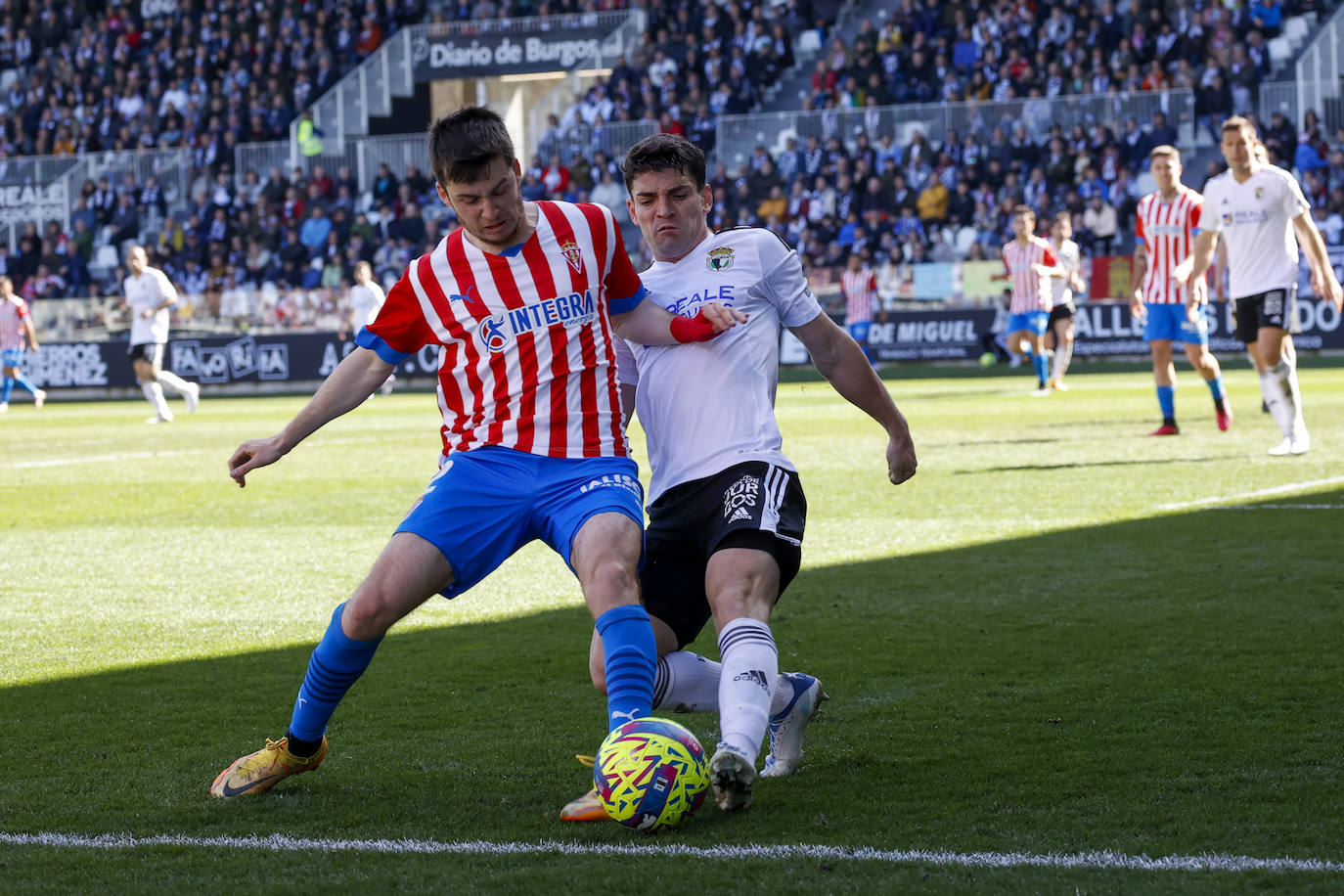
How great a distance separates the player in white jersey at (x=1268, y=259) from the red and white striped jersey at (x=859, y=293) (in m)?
14.0

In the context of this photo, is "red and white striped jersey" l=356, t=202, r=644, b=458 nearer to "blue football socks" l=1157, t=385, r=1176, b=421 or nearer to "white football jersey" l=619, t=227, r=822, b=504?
"white football jersey" l=619, t=227, r=822, b=504

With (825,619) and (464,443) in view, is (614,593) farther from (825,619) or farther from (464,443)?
(825,619)

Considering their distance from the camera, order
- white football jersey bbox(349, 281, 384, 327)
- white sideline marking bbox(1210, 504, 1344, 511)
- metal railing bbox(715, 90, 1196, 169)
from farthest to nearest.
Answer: metal railing bbox(715, 90, 1196, 169), white football jersey bbox(349, 281, 384, 327), white sideline marking bbox(1210, 504, 1344, 511)

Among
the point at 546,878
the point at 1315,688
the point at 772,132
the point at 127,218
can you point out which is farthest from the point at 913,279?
the point at 546,878

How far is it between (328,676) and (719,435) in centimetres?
115

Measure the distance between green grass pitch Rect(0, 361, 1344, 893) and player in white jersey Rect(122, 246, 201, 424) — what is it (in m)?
10.1

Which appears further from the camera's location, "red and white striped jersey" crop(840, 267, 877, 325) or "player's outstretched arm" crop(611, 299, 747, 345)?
"red and white striped jersey" crop(840, 267, 877, 325)

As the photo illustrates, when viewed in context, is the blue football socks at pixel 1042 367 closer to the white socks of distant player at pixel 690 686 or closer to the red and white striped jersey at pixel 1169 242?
the red and white striped jersey at pixel 1169 242

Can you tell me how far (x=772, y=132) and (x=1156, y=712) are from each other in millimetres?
27996

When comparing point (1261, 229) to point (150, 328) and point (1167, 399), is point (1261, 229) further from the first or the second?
point (150, 328)

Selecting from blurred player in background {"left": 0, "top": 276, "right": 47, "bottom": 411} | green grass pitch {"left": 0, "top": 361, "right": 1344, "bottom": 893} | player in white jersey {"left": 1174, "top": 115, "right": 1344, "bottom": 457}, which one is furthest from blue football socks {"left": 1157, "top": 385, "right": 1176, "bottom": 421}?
blurred player in background {"left": 0, "top": 276, "right": 47, "bottom": 411}

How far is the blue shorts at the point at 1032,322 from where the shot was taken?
67.9ft

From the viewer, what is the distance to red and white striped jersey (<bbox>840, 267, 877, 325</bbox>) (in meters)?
25.6

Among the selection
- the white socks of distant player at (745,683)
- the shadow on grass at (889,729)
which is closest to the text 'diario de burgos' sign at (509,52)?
the shadow on grass at (889,729)
